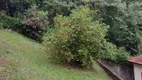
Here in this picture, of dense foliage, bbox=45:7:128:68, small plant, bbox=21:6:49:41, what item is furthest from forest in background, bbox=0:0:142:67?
dense foliage, bbox=45:7:128:68

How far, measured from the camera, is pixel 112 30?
14875 millimetres

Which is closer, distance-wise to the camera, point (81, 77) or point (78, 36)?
point (81, 77)

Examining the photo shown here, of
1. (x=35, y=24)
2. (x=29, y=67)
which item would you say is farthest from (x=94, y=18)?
(x=29, y=67)

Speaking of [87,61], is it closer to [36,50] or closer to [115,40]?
[36,50]

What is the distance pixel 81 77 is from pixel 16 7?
9603 millimetres

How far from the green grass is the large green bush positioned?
0.62 meters

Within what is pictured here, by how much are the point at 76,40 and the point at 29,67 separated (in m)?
2.92

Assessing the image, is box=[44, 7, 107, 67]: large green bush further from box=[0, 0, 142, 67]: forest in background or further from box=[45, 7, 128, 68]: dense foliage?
box=[0, 0, 142, 67]: forest in background

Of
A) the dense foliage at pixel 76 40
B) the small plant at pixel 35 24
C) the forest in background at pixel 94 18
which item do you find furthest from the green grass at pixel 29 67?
the small plant at pixel 35 24

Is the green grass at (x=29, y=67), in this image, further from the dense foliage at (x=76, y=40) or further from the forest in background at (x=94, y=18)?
the forest in background at (x=94, y=18)

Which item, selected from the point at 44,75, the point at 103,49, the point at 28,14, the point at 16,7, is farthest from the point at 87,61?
the point at 16,7

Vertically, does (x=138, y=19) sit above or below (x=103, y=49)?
above

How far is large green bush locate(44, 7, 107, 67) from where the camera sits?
968 centimetres

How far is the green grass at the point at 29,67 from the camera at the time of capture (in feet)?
23.1
